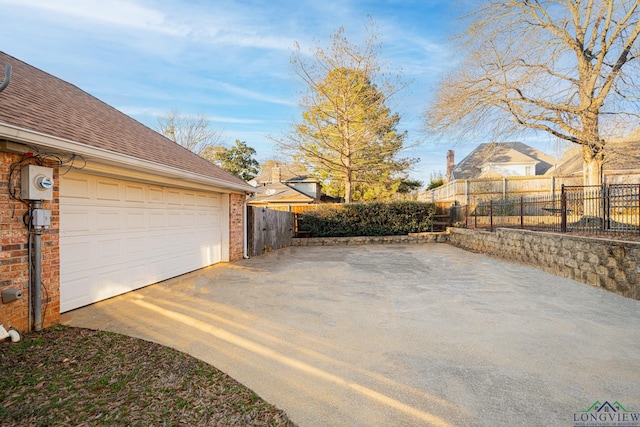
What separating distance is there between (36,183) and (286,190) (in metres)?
19.1

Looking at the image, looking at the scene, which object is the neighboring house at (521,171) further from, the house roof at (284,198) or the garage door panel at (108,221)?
the garage door panel at (108,221)

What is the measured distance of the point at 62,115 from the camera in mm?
4910

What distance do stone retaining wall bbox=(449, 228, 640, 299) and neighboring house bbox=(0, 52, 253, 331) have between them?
810 centimetres

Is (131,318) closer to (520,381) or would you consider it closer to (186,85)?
(520,381)

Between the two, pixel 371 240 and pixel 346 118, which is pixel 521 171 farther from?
pixel 371 240

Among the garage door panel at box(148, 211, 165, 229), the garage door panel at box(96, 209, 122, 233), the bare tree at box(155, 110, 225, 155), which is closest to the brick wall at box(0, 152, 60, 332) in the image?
the garage door panel at box(96, 209, 122, 233)

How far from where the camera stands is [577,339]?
12.0ft

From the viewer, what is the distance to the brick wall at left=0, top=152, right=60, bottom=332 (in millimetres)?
3482

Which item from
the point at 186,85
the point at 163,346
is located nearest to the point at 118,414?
the point at 163,346

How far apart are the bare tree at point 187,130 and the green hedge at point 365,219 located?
51.3 feet

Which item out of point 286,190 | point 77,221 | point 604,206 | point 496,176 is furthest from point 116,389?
point 496,176

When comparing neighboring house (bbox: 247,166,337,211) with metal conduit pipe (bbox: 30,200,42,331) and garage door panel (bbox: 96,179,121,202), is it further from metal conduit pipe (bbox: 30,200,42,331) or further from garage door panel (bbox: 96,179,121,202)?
metal conduit pipe (bbox: 30,200,42,331)

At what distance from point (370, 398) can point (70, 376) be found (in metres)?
2.48

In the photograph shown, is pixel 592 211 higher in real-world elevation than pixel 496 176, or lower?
lower
